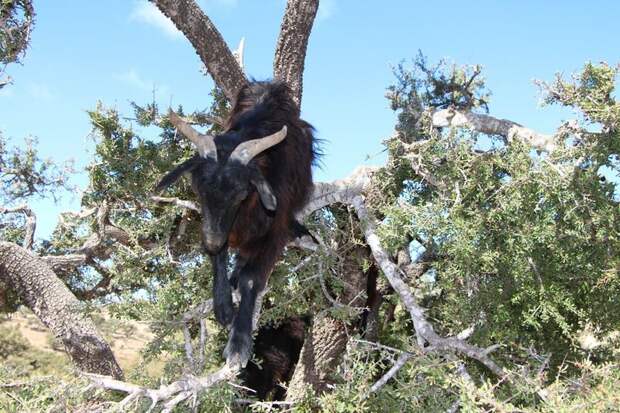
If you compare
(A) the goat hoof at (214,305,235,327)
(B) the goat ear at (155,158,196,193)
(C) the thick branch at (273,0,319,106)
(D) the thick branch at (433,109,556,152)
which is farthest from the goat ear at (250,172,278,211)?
(D) the thick branch at (433,109,556,152)

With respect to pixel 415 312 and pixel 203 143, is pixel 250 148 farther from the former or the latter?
pixel 415 312

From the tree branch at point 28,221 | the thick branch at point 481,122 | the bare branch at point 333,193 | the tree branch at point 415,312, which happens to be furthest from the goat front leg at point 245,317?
the tree branch at point 28,221

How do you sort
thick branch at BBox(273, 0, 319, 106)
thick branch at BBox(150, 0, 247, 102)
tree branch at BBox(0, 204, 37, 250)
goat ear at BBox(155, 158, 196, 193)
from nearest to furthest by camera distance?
goat ear at BBox(155, 158, 196, 193)
thick branch at BBox(150, 0, 247, 102)
thick branch at BBox(273, 0, 319, 106)
tree branch at BBox(0, 204, 37, 250)

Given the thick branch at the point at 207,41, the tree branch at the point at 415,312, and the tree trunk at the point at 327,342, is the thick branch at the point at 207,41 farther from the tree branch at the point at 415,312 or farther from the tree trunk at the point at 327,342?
the tree trunk at the point at 327,342

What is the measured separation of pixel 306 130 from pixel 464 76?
3118 millimetres

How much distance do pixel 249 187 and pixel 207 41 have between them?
2754 millimetres

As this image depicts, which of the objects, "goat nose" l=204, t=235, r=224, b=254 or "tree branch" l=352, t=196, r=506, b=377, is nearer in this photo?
"goat nose" l=204, t=235, r=224, b=254

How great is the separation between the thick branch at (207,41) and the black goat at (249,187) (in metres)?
1.01

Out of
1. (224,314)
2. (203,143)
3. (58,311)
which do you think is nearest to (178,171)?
(203,143)

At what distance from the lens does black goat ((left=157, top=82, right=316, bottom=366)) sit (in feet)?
11.9

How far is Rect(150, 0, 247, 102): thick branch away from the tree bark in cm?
272

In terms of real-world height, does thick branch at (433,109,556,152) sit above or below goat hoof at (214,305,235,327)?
above

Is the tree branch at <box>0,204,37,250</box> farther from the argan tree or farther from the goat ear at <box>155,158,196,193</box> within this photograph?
the goat ear at <box>155,158,196,193</box>

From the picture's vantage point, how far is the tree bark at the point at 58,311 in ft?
18.9
